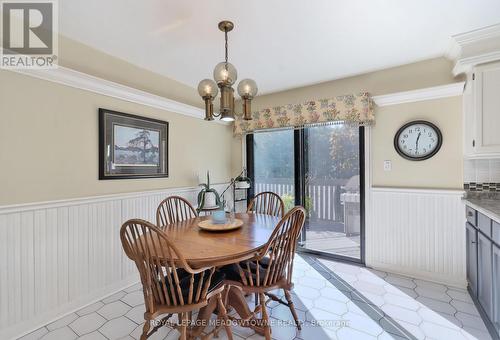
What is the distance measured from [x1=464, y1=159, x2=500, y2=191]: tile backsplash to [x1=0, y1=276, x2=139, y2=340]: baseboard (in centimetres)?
373

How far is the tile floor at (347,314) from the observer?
6.02ft

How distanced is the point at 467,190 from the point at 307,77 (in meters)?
2.16

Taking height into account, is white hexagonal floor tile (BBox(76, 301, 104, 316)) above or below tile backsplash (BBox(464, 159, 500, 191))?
below

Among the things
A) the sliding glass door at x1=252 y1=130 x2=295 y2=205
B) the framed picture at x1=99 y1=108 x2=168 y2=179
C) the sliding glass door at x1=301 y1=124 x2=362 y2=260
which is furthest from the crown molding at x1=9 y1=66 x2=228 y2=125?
the sliding glass door at x1=301 y1=124 x2=362 y2=260

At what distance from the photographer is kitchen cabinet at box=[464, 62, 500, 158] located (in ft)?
7.11

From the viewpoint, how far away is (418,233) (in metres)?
2.73

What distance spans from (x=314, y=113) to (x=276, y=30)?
55.3 inches

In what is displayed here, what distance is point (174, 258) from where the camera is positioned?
1400mm

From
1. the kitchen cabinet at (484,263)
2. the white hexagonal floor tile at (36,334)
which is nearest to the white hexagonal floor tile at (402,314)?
the kitchen cabinet at (484,263)

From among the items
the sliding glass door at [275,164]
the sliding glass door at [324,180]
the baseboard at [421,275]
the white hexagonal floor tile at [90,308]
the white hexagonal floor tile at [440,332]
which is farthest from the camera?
the sliding glass door at [275,164]

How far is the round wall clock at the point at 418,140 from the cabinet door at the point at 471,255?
0.82 meters

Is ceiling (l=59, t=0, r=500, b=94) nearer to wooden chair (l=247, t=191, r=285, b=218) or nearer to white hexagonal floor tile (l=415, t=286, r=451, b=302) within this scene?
wooden chair (l=247, t=191, r=285, b=218)

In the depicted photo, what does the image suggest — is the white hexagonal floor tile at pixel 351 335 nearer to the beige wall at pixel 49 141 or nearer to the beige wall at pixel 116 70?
the beige wall at pixel 49 141

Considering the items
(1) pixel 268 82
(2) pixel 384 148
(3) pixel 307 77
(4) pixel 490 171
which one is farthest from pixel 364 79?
(4) pixel 490 171
